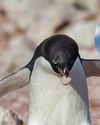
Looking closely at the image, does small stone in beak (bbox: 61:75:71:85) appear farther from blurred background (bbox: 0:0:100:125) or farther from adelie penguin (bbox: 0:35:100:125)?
blurred background (bbox: 0:0:100:125)

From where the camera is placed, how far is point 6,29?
44.0 feet

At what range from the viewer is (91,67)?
4.96 meters

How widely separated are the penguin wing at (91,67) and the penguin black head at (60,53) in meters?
0.42

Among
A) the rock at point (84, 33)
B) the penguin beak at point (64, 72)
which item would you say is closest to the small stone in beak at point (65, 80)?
the penguin beak at point (64, 72)

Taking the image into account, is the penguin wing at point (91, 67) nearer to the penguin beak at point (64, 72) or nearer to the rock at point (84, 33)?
the penguin beak at point (64, 72)

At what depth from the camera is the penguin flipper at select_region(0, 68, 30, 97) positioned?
16.1 ft

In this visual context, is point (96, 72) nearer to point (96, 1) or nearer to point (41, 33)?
point (41, 33)

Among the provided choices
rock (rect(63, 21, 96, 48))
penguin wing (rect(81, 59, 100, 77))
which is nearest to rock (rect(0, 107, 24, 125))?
penguin wing (rect(81, 59, 100, 77))

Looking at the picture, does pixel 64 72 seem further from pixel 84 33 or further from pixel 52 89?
pixel 84 33

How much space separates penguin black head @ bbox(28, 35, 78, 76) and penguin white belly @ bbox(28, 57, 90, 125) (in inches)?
6.1

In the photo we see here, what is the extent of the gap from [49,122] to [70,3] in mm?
9111

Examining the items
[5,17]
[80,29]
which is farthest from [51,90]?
[5,17]

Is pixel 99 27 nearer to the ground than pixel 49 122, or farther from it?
farther from it

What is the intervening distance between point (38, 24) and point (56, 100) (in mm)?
8271
